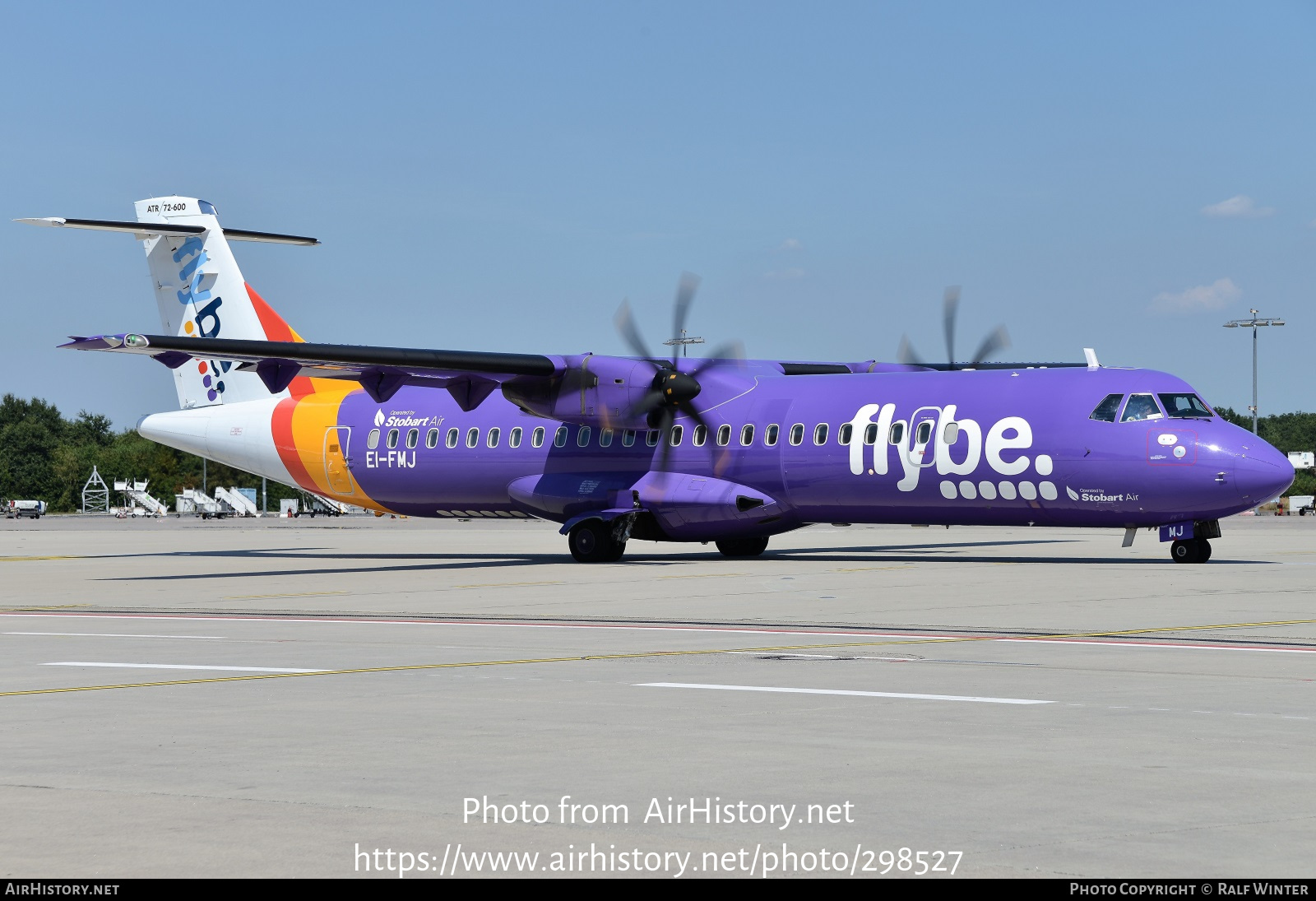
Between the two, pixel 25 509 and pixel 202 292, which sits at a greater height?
pixel 202 292

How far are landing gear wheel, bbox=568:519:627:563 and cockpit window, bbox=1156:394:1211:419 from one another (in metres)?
10.9

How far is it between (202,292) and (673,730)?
29.8 metres

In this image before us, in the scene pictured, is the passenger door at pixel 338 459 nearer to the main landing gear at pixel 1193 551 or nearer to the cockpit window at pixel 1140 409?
the cockpit window at pixel 1140 409

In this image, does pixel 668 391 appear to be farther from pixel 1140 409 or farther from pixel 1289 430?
pixel 1289 430

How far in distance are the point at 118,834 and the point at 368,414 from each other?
1128 inches

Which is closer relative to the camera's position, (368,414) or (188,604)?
(188,604)

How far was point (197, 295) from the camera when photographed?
36344 millimetres

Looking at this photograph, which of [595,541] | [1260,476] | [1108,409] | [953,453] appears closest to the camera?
[1260,476]

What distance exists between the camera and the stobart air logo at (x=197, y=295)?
36.2 metres

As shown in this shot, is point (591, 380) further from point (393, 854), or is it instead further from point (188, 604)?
point (393, 854)

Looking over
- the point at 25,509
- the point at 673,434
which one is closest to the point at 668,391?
the point at 673,434

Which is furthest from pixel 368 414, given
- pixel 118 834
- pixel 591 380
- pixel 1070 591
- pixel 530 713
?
pixel 118 834

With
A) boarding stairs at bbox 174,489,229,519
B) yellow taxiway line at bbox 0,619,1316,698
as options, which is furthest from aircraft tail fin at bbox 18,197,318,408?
boarding stairs at bbox 174,489,229,519
